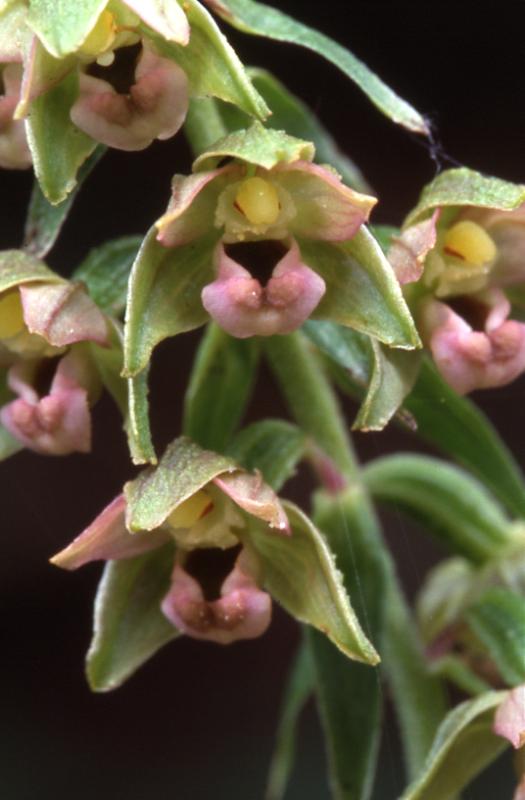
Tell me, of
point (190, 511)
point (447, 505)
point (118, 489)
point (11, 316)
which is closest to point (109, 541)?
point (190, 511)

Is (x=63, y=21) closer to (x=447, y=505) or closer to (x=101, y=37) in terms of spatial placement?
(x=101, y=37)

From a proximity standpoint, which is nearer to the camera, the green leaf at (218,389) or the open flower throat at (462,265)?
the open flower throat at (462,265)

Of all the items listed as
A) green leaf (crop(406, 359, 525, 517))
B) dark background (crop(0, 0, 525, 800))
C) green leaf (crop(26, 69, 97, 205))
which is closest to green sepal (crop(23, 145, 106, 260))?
green leaf (crop(26, 69, 97, 205))

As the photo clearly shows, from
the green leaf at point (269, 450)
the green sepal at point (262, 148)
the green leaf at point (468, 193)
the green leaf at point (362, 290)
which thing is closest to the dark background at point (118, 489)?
the green leaf at point (269, 450)

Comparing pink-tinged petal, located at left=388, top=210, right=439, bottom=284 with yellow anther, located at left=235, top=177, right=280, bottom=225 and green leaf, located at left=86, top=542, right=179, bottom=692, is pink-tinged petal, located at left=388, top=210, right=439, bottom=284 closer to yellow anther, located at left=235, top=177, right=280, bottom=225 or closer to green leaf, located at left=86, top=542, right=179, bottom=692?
yellow anther, located at left=235, top=177, right=280, bottom=225

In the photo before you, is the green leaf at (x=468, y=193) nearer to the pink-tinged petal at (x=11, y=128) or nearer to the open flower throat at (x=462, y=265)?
the open flower throat at (x=462, y=265)
